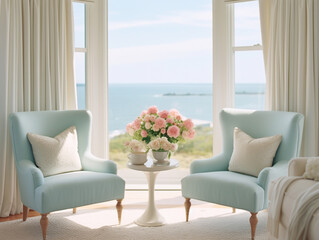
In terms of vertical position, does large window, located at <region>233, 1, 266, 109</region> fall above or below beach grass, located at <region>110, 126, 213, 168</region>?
above

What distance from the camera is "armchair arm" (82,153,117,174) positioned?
3.99m

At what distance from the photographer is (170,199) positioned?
15.8 feet

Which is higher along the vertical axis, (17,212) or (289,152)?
(289,152)

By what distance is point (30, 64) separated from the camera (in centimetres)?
441

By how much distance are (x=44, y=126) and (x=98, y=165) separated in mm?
649

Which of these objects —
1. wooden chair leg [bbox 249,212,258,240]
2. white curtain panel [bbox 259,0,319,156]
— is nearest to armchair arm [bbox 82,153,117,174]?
wooden chair leg [bbox 249,212,258,240]

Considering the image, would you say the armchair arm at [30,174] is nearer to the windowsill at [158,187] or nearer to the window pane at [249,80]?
the windowsill at [158,187]

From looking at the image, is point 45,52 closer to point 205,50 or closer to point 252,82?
point 252,82

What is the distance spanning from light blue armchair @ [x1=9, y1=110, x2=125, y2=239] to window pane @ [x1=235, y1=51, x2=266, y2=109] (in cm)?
179

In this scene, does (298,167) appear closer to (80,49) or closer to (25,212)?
(25,212)

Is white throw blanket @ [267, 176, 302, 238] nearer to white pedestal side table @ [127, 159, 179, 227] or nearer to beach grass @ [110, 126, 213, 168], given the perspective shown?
white pedestal side table @ [127, 159, 179, 227]

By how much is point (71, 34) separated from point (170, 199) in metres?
2.10

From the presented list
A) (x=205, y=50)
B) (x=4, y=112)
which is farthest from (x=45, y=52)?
(x=205, y=50)

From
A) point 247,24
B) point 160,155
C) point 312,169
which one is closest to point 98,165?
point 160,155
